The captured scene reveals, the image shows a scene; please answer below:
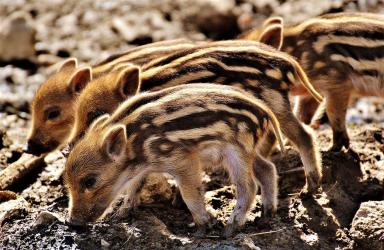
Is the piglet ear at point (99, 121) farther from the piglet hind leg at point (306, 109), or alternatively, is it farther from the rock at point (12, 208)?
the piglet hind leg at point (306, 109)

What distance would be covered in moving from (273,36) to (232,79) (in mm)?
942

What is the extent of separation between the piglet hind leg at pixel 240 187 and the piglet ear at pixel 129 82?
1.00 m

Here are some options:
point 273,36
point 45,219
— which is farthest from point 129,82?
point 273,36

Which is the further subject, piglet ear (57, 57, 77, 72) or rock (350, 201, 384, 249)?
piglet ear (57, 57, 77, 72)

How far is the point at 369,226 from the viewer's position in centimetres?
637

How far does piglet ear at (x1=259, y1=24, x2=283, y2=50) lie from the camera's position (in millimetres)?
7254

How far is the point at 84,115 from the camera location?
6707 millimetres

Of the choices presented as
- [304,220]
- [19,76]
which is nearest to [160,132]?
[304,220]

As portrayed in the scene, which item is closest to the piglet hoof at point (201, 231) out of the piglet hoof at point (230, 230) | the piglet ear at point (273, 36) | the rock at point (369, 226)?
the piglet hoof at point (230, 230)

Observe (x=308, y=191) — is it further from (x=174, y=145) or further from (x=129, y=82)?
(x=129, y=82)

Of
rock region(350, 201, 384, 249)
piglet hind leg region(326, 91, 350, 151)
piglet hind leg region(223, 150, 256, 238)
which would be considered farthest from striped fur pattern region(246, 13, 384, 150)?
piglet hind leg region(223, 150, 256, 238)

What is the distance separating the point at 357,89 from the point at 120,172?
7.44 ft

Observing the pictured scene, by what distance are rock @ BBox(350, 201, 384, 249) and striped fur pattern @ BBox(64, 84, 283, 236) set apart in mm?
823

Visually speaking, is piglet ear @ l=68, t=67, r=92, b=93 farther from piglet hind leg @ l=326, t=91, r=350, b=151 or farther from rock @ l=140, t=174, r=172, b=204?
piglet hind leg @ l=326, t=91, r=350, b=151
